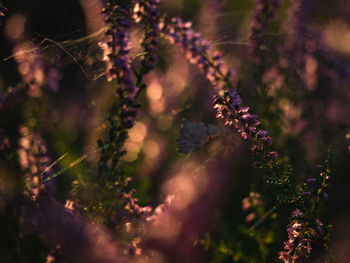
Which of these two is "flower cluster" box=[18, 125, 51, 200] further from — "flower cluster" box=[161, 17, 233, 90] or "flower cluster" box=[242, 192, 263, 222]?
"flower cluster" box=[242, 192, 263, 222]

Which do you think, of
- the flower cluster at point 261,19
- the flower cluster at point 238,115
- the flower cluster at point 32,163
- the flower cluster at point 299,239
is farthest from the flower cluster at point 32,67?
the flower cluster at point 299,239

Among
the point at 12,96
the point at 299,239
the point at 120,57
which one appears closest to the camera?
the point at 120,57

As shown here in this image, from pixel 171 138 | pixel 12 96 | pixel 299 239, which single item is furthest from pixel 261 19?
pixel 12 96

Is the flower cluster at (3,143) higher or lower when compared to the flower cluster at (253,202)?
higher

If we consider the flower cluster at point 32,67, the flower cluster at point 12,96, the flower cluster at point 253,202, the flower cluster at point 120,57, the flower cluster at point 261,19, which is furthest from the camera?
the flower cluster at point 261,19

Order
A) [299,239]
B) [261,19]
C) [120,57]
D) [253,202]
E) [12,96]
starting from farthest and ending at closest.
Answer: [261,19], [253,202], [12,96], [299,239], [120,57]

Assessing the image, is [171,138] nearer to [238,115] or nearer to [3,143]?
[238,115]

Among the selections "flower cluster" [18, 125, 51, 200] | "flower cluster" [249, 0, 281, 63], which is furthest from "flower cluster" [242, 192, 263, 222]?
"flower cluster" [18, 125, 51, 200]

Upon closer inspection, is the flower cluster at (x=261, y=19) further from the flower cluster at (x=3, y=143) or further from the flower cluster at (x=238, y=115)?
the flower cluster at (x=3, y=143)
